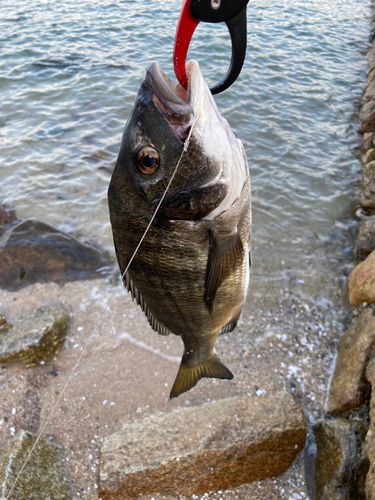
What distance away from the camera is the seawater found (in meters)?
6.30

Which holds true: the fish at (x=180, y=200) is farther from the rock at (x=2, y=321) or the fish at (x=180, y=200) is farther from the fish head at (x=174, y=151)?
the rock at (x=2, y=321)

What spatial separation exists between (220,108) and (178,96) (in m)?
7.73

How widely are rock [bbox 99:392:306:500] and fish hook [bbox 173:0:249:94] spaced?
106 inches

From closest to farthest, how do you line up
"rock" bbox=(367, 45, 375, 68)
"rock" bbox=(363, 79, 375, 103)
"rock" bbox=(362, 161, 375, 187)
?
"rock" bbox=(362, 161, 375, 187)
"rock" bbox=(363, 79, 375, 103)
"rock" bbox=(367, 45, 375, 68)

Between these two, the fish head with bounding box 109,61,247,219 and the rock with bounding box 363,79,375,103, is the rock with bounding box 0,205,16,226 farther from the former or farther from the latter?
the rock with bounding box 363,79,375,103

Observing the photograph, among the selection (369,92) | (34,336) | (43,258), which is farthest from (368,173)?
(34,336)

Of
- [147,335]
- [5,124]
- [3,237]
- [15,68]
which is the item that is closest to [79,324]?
[147,335]

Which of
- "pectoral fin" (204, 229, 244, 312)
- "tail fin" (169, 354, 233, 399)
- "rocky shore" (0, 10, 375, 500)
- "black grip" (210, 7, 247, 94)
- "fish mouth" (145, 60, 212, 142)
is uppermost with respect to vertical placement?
"black grip" (210, 7, 247, 94)

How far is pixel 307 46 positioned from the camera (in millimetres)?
12430

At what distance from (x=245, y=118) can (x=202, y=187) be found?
7.46m

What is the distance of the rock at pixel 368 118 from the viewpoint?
27.8 ft

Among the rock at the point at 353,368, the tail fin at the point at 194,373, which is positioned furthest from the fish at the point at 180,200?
the rock at the point at 353,368

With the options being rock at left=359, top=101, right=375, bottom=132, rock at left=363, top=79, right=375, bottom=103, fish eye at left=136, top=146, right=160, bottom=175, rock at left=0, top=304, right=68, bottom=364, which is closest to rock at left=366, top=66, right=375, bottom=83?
rock at left=363, top=79, right=375, bottom=103

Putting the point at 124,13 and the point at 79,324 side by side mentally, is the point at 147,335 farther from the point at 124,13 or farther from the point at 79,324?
the point at 124,13
